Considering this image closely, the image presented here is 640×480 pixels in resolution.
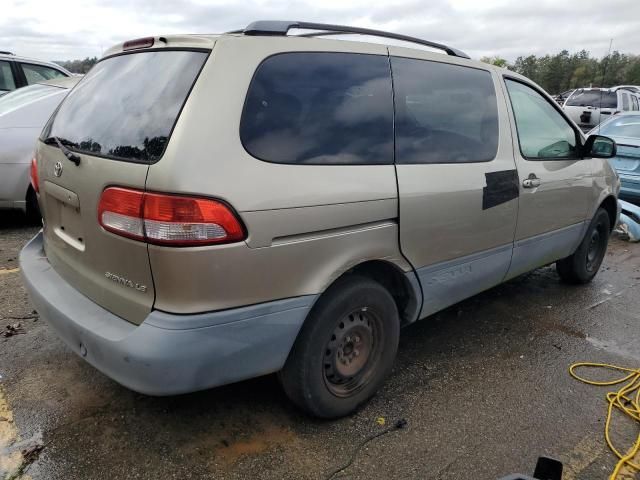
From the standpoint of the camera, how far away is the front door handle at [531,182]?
353 centimetres

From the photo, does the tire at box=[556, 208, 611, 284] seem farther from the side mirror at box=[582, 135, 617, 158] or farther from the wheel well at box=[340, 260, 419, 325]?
the wheel well at box=[340, 260, 419, 325]

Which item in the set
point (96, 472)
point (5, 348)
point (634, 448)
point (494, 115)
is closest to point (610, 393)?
point (634, 448)

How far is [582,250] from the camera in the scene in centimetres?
471

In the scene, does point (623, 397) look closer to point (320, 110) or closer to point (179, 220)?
point (320, 110)

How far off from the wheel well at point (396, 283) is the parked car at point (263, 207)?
1 cm

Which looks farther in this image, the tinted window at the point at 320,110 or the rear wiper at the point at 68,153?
the rear wiper at the point at 68,153

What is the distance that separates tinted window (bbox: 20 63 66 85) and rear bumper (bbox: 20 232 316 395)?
266 inches

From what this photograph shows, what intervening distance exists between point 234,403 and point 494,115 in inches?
94.3

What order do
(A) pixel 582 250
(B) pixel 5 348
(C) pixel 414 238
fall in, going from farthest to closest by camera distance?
(A) pixel 582 250
(B) pixel 5 348
(C) pixel 414 238

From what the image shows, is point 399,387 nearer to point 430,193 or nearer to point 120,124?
point 430,193

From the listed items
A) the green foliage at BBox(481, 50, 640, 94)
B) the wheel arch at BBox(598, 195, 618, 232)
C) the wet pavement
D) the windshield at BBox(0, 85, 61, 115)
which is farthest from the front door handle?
the green foliage at BBox(481, 50, 640, 94)

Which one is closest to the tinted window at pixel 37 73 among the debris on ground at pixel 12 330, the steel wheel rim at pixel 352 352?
the debris on ground at pixel 12 330

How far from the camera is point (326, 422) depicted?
267cm

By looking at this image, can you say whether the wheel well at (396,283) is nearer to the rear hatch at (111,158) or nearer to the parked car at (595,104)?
the rear hatch at (111,158)
